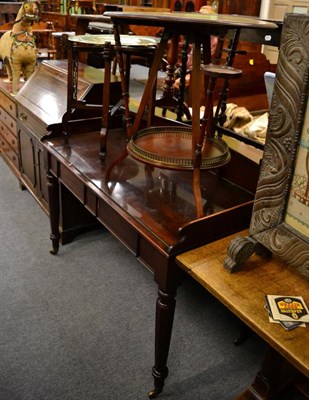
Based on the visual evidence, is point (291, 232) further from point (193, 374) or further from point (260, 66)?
point (260, 66)

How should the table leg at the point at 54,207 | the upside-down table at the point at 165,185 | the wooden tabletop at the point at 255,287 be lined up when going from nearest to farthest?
the wooden tabletop at the point at 255,287
the upside-down table at the point at 165,185
the table leg at the point at 54,207

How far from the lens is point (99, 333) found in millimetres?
1895

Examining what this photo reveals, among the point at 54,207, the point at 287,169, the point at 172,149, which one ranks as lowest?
the point at 54,207

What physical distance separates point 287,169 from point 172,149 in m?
0.59

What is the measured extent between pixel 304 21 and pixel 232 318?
1478 millimetres

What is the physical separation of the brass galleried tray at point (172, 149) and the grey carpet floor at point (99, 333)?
88 centimetres

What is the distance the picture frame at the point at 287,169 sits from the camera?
3.33 ft

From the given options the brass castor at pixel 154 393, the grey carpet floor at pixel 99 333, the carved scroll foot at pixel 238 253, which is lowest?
Result: the grey carpet floor at pixel 99 333

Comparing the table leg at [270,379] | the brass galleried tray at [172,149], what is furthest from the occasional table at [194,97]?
the table leg at [270,379]

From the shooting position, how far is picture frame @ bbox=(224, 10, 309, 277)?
101 centimetres

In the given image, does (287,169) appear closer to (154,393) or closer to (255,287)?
(255,287)

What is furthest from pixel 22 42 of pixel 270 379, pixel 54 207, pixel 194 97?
pixel 270 379

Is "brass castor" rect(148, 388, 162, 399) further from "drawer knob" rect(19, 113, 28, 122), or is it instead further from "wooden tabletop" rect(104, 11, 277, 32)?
"drawer knob" rect(19, 113, 28, 122)

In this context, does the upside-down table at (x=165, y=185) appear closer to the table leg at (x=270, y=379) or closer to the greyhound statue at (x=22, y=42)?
the table leg at (x=270, y=379)
